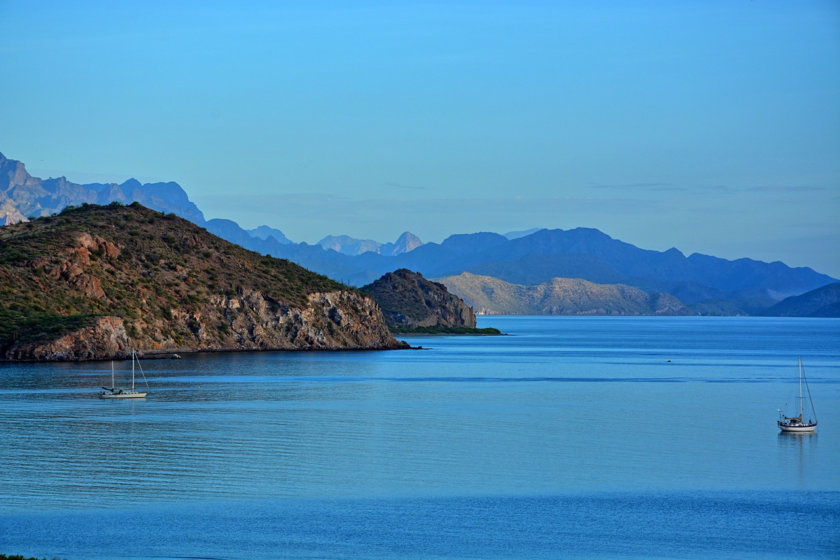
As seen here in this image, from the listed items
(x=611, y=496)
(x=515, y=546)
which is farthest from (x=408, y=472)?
(x=515, y=546)

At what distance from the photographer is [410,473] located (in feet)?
166

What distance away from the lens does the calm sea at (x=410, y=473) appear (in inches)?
1457

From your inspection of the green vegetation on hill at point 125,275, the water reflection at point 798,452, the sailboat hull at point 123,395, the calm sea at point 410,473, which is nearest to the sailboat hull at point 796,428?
the water reflection at point 798,452

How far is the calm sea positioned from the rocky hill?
109 feet

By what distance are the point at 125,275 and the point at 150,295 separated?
22.3 ft

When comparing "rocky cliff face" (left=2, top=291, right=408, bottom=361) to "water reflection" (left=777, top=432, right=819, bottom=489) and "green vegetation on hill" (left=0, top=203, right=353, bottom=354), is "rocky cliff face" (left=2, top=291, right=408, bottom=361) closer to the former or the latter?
"green vegetation on hill" (left=0, top=203, right=353, bottom=354)

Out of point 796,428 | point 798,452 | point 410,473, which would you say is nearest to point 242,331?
point 796,428

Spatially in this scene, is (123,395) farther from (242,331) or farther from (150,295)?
(242,331)

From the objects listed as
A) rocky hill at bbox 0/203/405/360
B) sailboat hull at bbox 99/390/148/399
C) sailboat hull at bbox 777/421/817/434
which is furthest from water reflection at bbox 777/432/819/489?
rocky hill at bbox 0/203/405/360

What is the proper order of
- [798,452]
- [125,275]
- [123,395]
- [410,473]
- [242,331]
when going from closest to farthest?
[410,473] → [798,452] → [123,395] → [125,275] → [242,331]

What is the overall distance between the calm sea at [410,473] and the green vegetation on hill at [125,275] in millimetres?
40369

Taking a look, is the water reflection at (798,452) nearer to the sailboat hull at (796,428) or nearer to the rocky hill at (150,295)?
the sailboat hull at (796,428)

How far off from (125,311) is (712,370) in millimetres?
79723

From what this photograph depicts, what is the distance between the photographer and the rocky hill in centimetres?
13412
